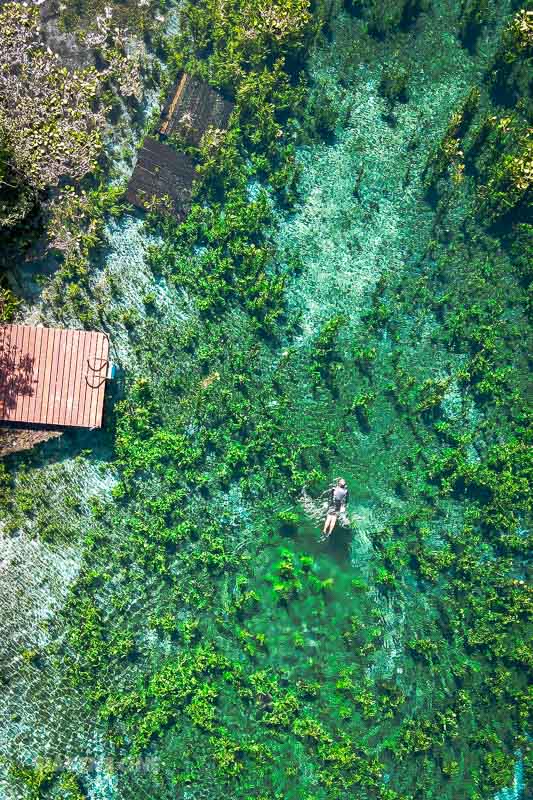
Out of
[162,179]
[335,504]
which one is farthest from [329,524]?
[162,179]

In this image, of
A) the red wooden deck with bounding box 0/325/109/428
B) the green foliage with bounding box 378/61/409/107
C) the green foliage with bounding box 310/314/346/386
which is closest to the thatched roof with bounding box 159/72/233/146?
the green foliage with bounding box 378/61/409/107

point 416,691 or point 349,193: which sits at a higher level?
point 349,193

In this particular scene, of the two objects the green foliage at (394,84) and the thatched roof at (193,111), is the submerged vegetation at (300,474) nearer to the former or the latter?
the green foliage at (394,84)

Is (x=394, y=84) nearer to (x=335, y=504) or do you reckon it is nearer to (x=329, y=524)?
(x=335, y=504)

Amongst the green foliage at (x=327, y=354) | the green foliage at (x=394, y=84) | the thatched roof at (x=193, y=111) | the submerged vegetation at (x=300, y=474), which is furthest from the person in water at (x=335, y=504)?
the green foliage at (x=394, y=84)

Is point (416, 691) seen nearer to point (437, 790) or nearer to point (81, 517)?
point (437, 790)

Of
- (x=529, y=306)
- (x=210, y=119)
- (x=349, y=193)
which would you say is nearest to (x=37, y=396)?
(x=210, y=119)

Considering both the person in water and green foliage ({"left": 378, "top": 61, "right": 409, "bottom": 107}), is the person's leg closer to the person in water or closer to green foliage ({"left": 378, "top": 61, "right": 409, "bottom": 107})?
the person in water

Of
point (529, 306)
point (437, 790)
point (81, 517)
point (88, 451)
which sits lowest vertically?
point (437, 790)

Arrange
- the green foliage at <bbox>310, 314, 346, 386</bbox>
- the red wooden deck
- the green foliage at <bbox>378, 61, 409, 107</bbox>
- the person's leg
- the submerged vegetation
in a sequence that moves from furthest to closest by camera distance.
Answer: the green foliage at <bbox>378, 61, 409, 107</bbox>, the green foliage at <bbox>310, 314, 346, 386</bbox>, the person's leg, the red wooden deck, the submerged vegetation
